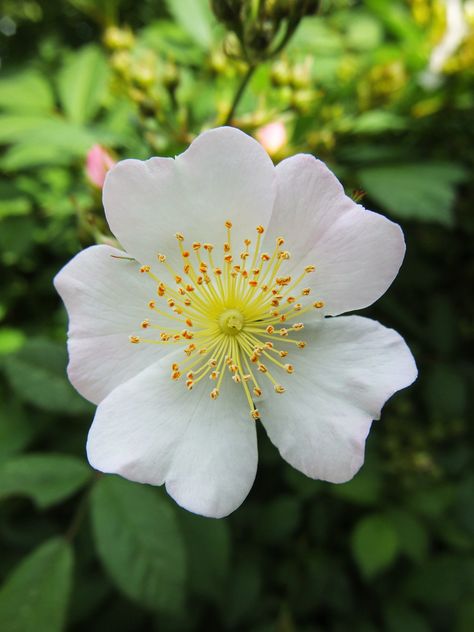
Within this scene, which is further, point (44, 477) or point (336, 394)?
point (44, 477)

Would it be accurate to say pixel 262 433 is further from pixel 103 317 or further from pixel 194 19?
pixel 194 19

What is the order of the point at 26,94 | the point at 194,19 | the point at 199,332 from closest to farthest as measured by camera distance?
the point at 199,332, the point at 194,19, the point at 26,94

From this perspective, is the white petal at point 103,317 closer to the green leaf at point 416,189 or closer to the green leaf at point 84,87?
the green leaf at point 416,189

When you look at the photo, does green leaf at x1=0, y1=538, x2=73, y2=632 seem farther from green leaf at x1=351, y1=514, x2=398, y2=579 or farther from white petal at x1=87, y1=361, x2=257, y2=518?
green leaf at x1=351, y1=514, x2=398, y2=579

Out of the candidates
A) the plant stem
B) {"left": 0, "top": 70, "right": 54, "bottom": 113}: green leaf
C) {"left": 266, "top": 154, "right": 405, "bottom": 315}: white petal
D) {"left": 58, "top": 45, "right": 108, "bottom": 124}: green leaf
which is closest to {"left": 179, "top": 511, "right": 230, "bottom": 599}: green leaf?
{"left": 266, "top": 154, "right": 405, "bottom": 315}: white petal

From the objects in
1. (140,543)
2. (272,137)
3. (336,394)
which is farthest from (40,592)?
(272,137)

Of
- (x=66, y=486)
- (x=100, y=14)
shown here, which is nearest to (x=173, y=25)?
(x=100, y=14)

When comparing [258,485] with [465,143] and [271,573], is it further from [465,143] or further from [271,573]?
[465,143]

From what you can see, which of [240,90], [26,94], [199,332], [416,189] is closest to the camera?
[199,332]
